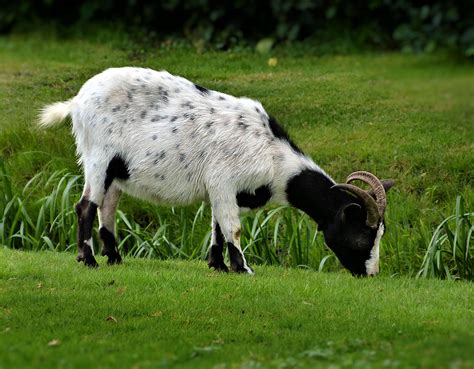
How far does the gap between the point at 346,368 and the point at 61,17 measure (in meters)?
3.07

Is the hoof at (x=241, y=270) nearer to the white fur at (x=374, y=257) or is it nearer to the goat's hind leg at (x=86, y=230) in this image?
the white fur at (x=374, y=257)

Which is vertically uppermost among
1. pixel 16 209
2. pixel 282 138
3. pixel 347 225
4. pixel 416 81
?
pixel 416 81

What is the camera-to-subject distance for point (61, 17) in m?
7.51

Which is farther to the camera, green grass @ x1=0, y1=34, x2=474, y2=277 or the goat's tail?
green grass @ x1=0, y1=34, x2=474, y2=277

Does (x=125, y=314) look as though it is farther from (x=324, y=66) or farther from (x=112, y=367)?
(x=324, y=66)

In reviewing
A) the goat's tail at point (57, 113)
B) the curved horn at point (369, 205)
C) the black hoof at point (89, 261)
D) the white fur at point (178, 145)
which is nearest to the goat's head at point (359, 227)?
the curved horn at point (369, 205)

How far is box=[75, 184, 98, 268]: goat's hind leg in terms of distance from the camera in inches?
405

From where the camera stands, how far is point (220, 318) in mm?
8016

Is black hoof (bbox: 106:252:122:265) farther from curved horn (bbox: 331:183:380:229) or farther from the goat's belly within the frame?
curved horn (bbox: 331:183:380:229)

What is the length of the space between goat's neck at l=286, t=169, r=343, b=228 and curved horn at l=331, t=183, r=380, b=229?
28cm

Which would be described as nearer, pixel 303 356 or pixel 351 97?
pixel 303 356

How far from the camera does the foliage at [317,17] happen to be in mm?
5758

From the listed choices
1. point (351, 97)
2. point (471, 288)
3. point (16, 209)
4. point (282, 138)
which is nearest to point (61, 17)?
point (282, 138)

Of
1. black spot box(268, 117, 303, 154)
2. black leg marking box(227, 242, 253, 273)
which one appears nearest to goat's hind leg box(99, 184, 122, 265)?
black leg marking box(227, 242, 253, 273)
